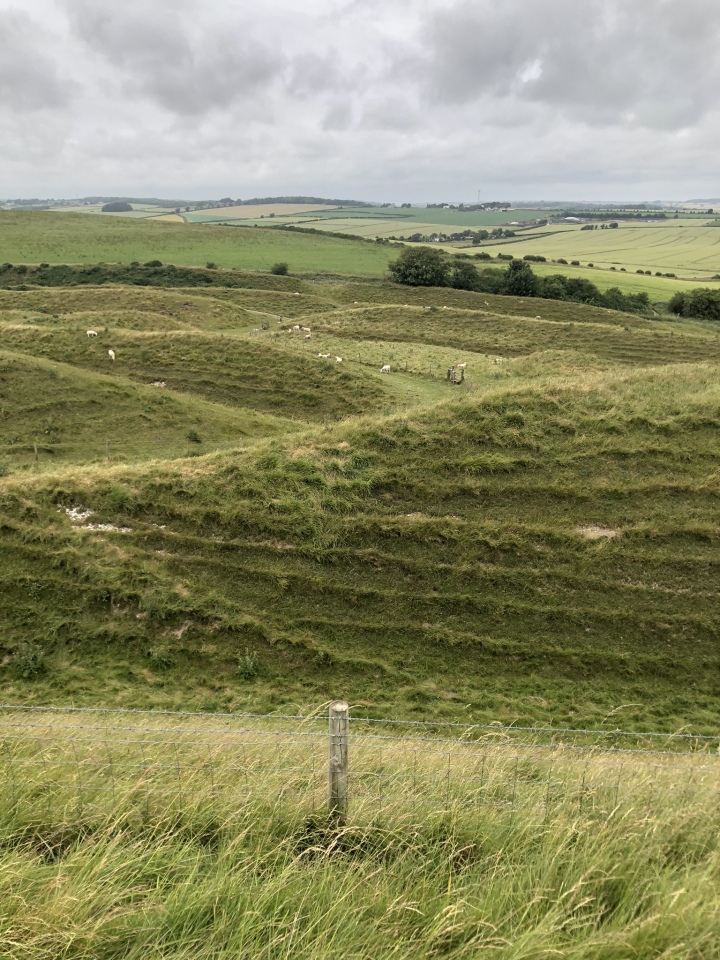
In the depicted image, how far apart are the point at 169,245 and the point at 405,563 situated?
124 m

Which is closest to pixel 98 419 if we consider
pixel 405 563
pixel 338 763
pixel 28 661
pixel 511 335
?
pixel 28 661

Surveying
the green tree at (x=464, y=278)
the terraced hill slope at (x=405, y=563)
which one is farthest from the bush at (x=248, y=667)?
the green tree at (x=464, y=278)

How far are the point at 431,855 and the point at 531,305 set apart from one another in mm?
85267

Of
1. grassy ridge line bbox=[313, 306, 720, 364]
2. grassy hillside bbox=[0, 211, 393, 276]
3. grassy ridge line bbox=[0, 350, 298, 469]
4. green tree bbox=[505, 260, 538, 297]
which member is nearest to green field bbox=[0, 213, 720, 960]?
grassy ridge line bbox=[0, 350, 298, 469]

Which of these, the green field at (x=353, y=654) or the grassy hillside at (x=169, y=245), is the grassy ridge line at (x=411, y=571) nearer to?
the green field at (x=353, y=654)

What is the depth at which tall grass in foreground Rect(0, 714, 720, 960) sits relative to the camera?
12.7 ft

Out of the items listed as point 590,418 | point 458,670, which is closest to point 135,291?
point 590,418

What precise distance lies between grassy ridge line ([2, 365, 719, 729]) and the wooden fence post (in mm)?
8111

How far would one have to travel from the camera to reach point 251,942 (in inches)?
149

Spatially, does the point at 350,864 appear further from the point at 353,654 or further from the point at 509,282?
the point at 509,282

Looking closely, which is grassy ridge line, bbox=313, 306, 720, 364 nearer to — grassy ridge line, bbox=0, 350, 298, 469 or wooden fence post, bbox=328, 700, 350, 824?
grassy ridge line, bbox=0, 350, 298, 469

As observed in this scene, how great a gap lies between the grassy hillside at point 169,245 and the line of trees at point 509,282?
13015 mm

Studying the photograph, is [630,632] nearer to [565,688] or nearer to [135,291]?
[565,688]

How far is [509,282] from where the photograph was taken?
94125mm
